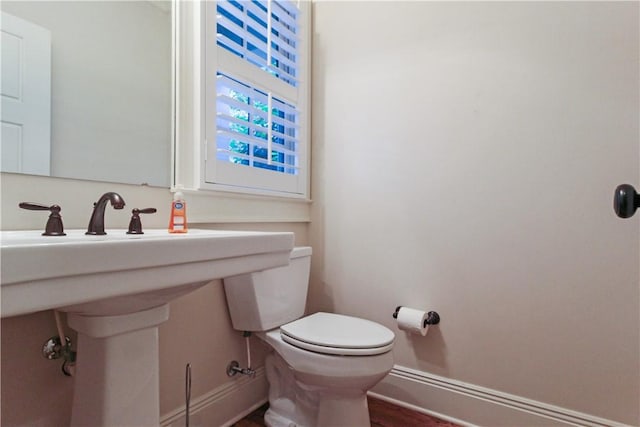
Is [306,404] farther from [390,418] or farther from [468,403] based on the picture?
[468,403]

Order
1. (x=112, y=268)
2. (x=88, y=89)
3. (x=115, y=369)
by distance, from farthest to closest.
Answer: (x=88, y=89), (x=115, y=369), (x=112, y=268)

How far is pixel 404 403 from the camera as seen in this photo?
1.54m

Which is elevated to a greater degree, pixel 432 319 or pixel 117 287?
pixel 117 287

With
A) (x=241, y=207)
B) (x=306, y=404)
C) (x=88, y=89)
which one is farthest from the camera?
(x=241, y=207)

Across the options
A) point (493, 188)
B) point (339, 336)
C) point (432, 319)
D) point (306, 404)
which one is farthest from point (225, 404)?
point (493, 188)

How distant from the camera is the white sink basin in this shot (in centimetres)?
43

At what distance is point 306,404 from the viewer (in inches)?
52.0

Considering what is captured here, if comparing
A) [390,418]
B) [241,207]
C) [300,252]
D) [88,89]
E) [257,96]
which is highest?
[257,96]

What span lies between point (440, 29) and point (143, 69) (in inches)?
49.6

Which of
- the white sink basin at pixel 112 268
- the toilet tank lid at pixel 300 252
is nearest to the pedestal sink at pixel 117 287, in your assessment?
the white sink basin at pixel 112 268

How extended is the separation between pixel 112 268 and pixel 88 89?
0.87m

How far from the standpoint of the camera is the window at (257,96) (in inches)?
52.3

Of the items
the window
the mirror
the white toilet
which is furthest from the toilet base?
the mirror

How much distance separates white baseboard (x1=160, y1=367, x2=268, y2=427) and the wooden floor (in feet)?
0.11
